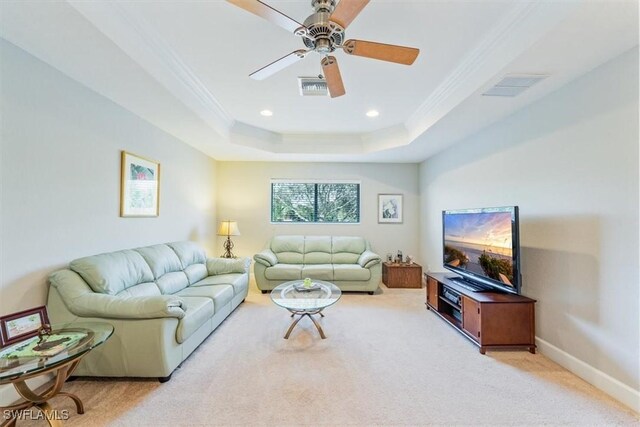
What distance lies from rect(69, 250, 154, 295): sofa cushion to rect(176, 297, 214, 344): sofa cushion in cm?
53

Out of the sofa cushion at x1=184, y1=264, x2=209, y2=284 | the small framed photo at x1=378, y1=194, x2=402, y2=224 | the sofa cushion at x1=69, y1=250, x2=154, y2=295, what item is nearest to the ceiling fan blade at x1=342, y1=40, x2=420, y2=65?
the sofa cushion at x1=69, y1=250, x2=154, y2=295

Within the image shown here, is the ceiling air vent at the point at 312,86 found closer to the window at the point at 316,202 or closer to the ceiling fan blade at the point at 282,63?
the ceiling fan blade at the point at 282,63

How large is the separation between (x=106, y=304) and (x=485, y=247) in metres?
3.53

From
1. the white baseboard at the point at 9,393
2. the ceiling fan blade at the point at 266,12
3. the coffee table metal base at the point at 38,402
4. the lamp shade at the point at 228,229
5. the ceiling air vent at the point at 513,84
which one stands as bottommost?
the white baseboard at the point at 9,393

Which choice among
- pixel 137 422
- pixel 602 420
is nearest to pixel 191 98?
pixel 137 422

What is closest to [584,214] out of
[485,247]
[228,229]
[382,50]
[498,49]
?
[485,247]

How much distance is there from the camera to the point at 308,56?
2525 millimetres

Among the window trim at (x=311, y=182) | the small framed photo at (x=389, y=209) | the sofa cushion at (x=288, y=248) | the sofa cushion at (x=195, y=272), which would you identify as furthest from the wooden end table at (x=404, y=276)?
the sofa cushion at (x=195, y=272)

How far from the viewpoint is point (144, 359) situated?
85.0 inches

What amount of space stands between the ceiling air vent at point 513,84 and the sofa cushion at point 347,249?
336 centimetres

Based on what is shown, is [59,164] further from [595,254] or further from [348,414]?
[595,254]

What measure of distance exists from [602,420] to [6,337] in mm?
3740

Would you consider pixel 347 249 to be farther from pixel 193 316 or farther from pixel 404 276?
pixel 193 316

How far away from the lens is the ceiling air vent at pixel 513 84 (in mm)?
2311
